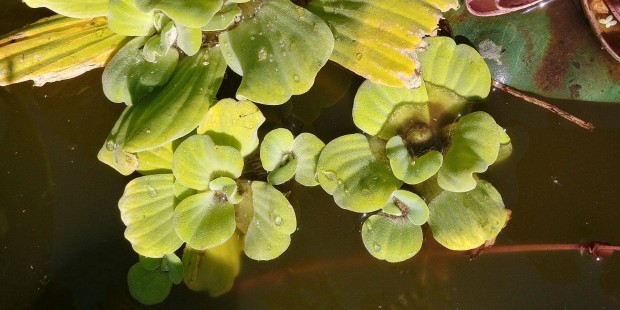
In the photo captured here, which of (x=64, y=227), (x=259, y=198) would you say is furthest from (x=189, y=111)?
(x=64, y=227)

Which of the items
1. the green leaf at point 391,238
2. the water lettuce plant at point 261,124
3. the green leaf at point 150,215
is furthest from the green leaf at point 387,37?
the green leaf at point 150,215

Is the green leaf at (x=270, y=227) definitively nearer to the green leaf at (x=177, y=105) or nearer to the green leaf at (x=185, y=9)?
the green leaf at (x=177, y=105)

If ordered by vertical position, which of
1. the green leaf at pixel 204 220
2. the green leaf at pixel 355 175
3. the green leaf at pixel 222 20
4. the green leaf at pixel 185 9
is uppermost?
the green leaf at pixel 185 9

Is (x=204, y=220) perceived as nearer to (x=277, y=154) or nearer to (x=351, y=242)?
(x=277, y=154)

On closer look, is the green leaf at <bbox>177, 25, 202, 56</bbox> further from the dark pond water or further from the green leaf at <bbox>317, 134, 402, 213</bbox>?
the green leaf at <bbox>317, 134, 402, 213</bbox>

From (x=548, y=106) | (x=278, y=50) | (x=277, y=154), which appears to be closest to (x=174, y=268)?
(x=277, y=154)

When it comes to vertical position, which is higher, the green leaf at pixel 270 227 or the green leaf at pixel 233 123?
the green leaf at pixel 233 123
